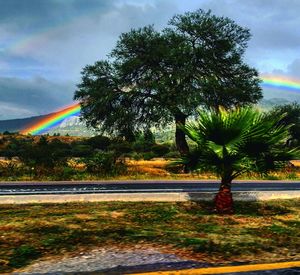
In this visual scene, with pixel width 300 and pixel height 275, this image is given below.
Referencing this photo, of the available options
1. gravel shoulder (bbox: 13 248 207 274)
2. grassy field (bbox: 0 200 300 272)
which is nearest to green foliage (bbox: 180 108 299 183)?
grassy field (bbox: 0 200 300 272)

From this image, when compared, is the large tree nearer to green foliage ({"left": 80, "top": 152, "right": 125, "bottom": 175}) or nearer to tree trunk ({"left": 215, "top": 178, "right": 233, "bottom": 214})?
green foliage ({"left": 80, "top": 152, "right": 125, "bottom": 175})

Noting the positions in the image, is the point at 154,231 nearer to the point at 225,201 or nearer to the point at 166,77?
the point at 225,201

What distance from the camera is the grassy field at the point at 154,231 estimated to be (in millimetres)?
6172

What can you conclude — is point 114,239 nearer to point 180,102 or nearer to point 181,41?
point 180,102

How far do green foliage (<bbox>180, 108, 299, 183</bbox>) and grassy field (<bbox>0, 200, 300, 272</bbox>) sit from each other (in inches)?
40.2

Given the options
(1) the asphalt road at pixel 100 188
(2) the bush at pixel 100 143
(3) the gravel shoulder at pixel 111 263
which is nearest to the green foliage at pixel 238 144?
(3) the gravel shoulder at pixel 111 263

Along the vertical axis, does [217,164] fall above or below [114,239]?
above

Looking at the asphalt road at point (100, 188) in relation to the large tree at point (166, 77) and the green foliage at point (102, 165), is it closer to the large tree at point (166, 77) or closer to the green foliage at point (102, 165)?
the green foliage at point (102, 165)

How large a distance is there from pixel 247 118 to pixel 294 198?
4.36 m

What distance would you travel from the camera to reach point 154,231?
299 inches

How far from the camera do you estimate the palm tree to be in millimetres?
9383

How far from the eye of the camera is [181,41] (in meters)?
32.3

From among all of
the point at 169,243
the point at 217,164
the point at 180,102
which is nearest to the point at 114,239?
the point at 169,243

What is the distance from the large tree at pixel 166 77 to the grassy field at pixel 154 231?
20.4 m
